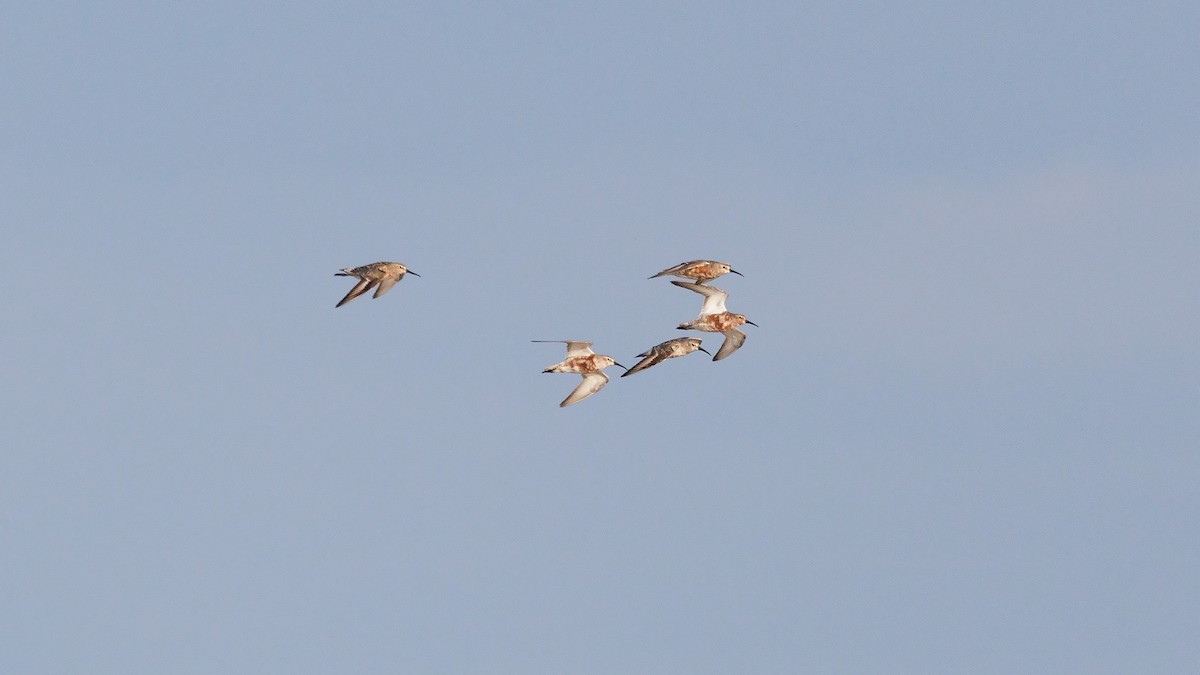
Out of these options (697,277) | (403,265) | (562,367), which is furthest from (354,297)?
(697,277)

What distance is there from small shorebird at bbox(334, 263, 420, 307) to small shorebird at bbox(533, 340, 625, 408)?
769cm

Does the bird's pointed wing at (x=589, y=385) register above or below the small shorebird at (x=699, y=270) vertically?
below

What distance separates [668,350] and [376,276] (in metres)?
12.9

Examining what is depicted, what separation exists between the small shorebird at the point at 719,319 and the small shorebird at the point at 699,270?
0.86m

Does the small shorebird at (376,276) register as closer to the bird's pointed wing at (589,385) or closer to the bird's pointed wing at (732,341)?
the bird's pointed wing at (589,385)

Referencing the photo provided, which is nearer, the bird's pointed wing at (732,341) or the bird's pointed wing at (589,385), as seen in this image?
the bird's pointed wing at (589,385)

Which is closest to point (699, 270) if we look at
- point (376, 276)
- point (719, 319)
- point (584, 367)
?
point (719, 319)

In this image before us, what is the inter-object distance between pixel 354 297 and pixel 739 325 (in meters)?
16.8

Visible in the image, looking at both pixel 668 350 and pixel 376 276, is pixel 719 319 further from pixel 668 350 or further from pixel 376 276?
pixel 376 276

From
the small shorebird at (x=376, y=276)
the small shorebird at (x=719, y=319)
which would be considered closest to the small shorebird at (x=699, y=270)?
the small shorebird at (x=719, y=319)

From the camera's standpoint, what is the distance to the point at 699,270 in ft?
272

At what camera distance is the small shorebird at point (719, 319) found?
3305 inches

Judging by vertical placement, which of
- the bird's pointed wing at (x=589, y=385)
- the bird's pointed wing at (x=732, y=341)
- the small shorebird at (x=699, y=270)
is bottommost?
the bird's pointed wing at (x=589, y=385)

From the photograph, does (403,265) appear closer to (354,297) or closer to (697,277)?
(354,297)
